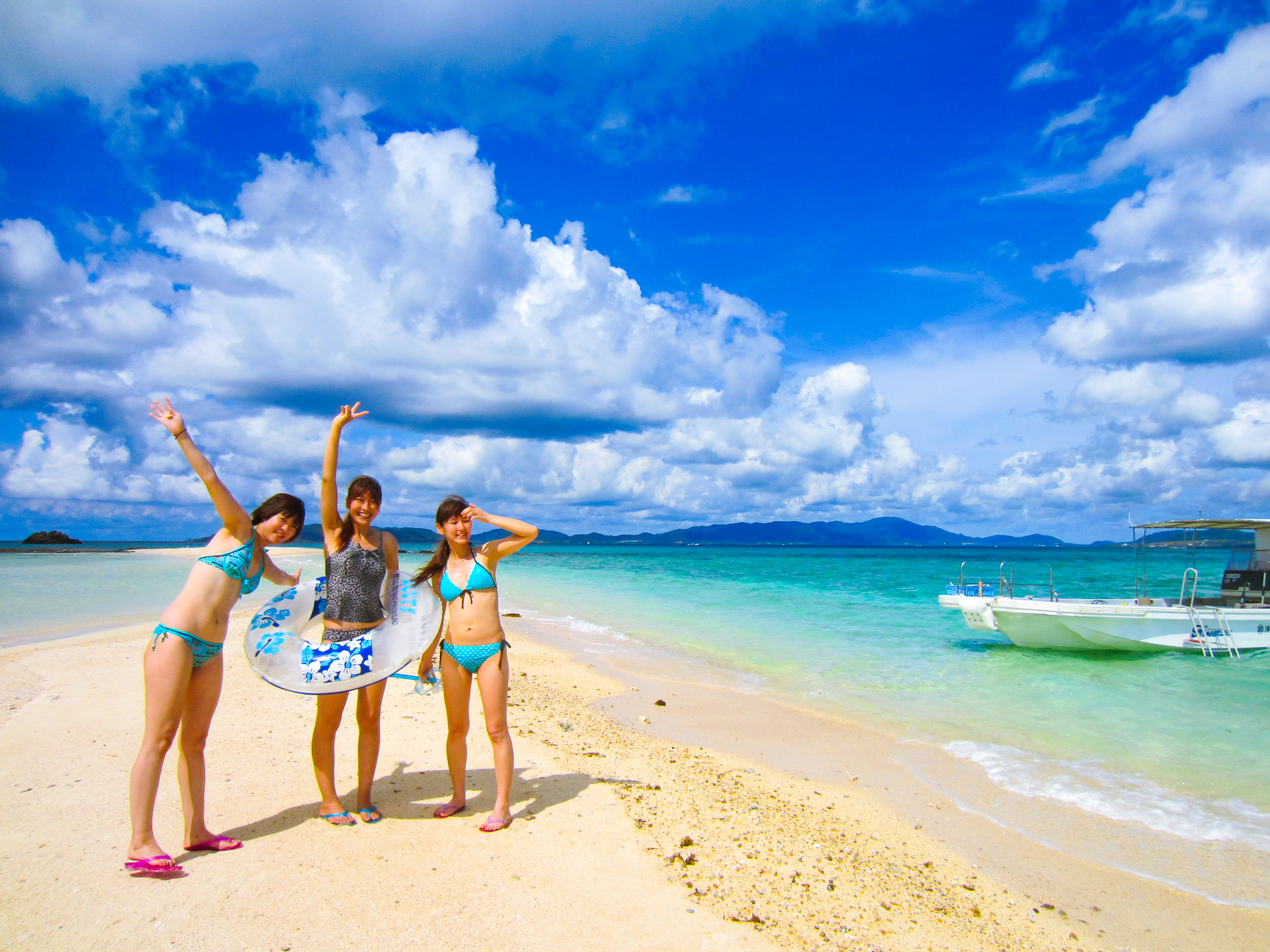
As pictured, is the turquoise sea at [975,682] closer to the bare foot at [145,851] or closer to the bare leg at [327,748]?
the bare leg at [327,748]

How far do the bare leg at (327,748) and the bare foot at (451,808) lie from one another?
54cm

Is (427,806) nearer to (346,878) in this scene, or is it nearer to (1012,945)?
(346,878)

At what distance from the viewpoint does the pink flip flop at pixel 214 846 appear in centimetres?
367

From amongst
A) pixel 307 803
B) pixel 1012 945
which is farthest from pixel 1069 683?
pixel 307 803

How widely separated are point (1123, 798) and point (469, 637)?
6284 millimetres

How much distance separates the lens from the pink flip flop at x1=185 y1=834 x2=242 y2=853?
3.67m

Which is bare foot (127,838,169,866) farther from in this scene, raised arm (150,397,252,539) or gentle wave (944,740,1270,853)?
gentle wave (944,740,1270,853)

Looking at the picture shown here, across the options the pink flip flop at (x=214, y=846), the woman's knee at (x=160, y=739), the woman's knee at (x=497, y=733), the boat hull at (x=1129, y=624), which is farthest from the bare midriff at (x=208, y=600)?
the boat hull at (x=1129, y=624)

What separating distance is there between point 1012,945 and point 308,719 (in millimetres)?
6080

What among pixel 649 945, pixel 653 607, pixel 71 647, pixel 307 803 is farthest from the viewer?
pixel 653 607

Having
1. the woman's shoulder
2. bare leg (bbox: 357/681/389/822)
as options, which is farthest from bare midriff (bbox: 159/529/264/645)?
bare leg (bbox: 357/681/389/822)

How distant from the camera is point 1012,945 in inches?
142

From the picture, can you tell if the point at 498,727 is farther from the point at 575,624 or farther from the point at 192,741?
the point at 575,624

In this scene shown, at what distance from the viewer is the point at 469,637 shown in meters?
4.20
